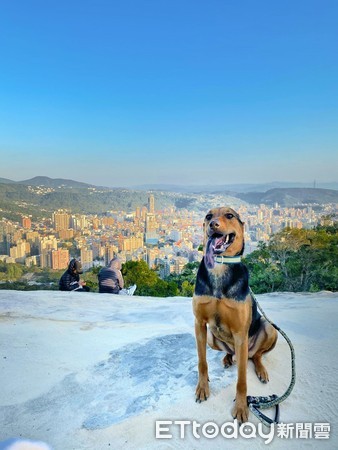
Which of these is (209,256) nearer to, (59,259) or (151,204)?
(59,259)

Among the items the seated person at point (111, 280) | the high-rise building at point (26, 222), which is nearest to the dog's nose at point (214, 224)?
the seated person at point (111, 280)

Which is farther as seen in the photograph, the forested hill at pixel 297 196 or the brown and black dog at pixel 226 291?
the forested hill at pixel 297 196

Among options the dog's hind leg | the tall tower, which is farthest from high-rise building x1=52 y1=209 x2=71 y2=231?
the dog's hind leg

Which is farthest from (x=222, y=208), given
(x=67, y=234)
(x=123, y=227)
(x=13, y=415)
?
(x=123, y=227)

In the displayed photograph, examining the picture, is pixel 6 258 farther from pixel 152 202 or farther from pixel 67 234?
pixel 152 202

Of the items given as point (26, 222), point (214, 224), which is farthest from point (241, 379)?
point (26, 222)

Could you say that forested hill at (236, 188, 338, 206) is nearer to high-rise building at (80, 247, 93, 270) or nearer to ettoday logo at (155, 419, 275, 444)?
high-rise building at (80, 247, 93, 270)

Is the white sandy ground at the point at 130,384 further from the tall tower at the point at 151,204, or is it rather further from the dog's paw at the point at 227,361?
the tall tower at the point at 151,204
